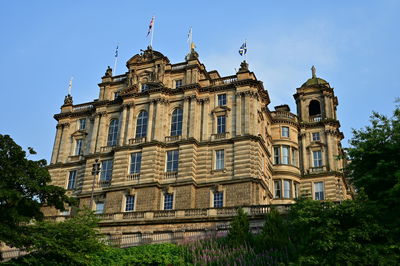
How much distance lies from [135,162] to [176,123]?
19.5 feet

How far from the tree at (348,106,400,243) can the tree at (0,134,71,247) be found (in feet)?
65.0

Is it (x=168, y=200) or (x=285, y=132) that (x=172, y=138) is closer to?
(x=168, y=200)

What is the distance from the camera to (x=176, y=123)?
5325 cm

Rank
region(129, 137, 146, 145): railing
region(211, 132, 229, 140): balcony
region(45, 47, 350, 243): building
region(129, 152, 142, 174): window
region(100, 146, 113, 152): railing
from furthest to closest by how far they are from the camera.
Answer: region(100, 146, 113, 152): railing < region(129, 137, 146, 145): railing < region(129, 152, 142, 174): window < region(211, 132, 229, 140): balcony < region(45, 47, 350, 243): building

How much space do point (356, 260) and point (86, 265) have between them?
18.0 metres

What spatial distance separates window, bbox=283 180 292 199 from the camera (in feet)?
183

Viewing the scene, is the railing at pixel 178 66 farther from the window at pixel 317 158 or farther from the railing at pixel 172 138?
the window at pixel 317 158

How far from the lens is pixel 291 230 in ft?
108

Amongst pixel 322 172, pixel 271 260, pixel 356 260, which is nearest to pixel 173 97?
pixel 322 172

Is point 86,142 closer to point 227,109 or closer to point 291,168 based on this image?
point 227,109

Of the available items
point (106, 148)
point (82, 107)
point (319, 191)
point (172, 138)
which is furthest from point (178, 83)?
point (319, 191)

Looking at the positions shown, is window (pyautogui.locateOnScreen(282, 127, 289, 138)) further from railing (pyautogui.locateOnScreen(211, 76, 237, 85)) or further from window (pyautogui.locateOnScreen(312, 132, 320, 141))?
railing (pyautogui.locateOnScreen(211, 76, 237, 85))

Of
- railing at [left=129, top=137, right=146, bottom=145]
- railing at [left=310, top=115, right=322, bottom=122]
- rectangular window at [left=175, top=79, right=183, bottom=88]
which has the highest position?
rectangular window at [left=175, top=79, right=183, bottom=88]

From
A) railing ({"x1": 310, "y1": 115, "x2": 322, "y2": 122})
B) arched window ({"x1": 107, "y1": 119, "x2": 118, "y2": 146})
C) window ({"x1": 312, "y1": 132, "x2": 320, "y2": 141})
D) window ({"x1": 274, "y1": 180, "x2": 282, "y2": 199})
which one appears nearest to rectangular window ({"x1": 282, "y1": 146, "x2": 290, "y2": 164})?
window ({"x1": 274, "y1": 180, "x2": 282, "y2": 199})
